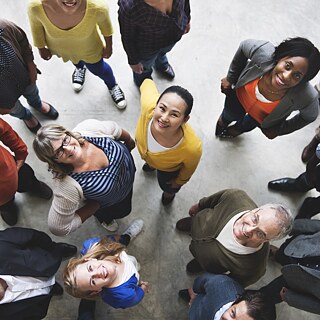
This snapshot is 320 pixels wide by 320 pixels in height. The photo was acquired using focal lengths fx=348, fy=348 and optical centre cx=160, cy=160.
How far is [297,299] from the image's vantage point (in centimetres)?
200

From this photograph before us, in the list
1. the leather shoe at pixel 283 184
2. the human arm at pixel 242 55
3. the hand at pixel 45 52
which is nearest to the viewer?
the human arm at pixel 242 55

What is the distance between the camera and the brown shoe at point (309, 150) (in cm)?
310

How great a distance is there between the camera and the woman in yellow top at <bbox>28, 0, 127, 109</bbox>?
2152mm

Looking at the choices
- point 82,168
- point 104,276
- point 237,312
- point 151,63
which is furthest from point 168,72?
point 237,312

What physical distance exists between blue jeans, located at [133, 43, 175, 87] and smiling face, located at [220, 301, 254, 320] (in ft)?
5.80

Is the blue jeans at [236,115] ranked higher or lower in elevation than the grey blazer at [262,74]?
lower

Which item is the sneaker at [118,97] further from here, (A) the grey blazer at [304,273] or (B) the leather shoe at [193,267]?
(A) the grey blazer at [304,273]

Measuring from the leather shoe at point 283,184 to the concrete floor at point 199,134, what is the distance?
7 centimetres

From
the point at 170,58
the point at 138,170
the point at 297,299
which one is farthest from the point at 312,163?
the point at 170,58

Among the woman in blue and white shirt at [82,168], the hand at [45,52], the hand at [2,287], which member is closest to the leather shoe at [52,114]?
the hand at [45,52]

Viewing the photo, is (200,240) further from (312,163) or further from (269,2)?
(269,2)

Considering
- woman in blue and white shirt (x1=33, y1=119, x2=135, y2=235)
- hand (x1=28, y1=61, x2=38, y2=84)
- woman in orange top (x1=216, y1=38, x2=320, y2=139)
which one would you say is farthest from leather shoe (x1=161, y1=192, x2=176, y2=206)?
hand (x1=28, y1=61, x2=38, y2=84)

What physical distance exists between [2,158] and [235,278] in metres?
1.57

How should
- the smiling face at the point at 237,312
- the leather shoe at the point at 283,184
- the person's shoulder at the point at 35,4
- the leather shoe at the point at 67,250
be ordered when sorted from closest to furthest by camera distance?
the smiling face at the point at 237,312 → the person's shoulder at the point at 35,4 → the leather shoe at the point at 67,250 → the leather shoe at the point at 283,184
